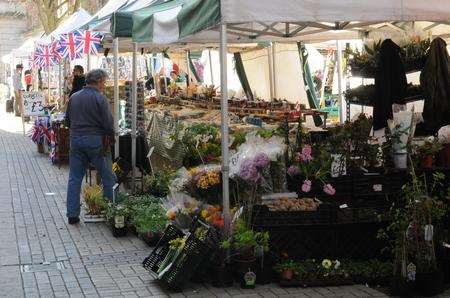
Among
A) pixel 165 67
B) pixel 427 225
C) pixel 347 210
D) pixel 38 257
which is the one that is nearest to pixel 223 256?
pixel 347 210

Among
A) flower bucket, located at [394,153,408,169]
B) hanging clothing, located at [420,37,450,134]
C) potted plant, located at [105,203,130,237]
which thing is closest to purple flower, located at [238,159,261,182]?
flower bucket, located at [394,153,408,169]

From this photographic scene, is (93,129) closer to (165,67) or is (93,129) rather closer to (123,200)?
(123,200)

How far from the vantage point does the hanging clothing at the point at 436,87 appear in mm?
7410

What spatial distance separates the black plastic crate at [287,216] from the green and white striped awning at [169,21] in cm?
172

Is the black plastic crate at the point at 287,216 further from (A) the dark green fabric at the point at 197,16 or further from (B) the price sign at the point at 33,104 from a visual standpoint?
(B) the price sign at the point at 33,104

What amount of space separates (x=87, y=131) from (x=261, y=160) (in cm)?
317

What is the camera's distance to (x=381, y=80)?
24.4ft

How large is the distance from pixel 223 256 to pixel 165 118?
211 inches

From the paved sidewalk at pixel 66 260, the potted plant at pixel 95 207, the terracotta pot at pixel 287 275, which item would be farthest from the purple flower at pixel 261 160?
the potted plant at pixel 95 207

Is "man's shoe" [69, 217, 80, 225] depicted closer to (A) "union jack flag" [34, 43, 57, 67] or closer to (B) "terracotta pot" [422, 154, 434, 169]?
(B) "terracotta pot" [422, 154, 434, 169]

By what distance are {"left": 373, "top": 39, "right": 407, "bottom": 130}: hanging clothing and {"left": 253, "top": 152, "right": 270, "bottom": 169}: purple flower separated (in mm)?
1620

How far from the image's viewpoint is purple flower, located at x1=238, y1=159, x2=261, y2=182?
20.4 feet

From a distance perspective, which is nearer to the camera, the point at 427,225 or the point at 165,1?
the point at 427,225

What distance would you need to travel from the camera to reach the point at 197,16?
597 cm
